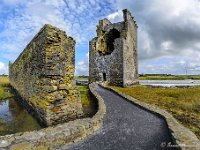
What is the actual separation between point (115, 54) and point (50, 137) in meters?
24.8

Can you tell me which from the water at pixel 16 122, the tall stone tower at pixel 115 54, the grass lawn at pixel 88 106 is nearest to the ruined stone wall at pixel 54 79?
the water at pixel 16 122

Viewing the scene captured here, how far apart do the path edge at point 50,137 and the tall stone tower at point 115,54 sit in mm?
21966

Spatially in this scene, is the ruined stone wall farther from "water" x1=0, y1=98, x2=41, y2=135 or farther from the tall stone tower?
the tall stone tower

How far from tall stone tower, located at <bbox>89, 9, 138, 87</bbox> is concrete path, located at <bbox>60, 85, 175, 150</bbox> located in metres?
18.6

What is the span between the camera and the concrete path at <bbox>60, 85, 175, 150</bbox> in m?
7.41

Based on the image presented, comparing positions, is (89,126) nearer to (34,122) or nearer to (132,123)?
(132,123)

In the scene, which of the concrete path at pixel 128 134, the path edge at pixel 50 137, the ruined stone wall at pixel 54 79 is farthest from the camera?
the ruined stone wall at pixel 54 79

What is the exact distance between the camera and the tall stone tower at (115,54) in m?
30.6

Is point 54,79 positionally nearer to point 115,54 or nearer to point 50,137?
point 50,137

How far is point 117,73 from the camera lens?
30781mm

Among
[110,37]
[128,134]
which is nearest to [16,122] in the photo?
[128,134]

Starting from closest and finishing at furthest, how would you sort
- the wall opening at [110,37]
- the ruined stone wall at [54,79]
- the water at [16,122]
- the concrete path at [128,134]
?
the concrete path at [128,134], the ruined stone wall at [54,79], the water at [16,122], the wall opening at [110,37]

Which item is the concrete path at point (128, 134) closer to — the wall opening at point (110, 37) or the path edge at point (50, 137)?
the path edge at point (50, 137)

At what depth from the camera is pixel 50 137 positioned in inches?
280
